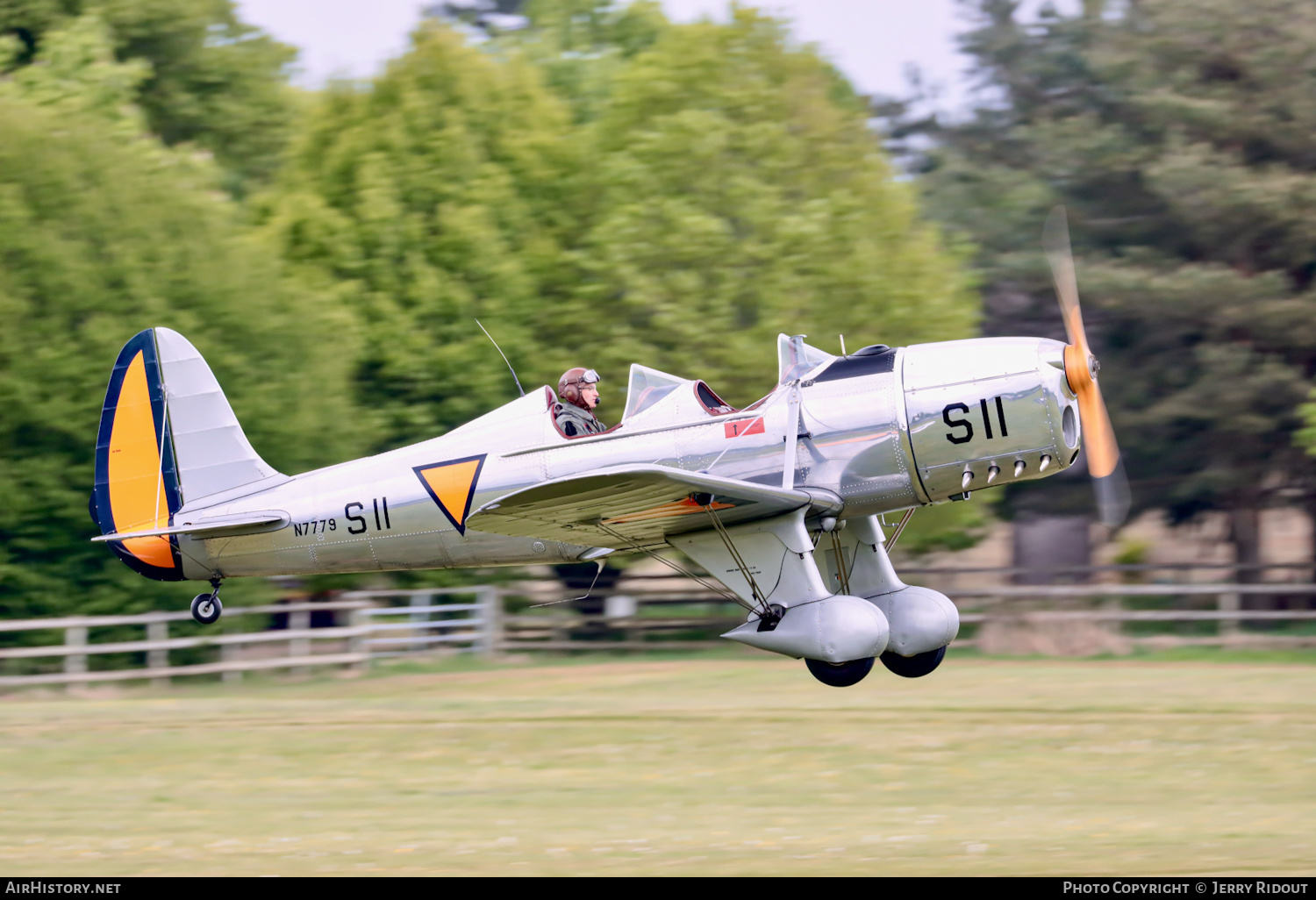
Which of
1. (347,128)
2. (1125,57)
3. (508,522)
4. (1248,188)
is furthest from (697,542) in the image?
(1125,57)

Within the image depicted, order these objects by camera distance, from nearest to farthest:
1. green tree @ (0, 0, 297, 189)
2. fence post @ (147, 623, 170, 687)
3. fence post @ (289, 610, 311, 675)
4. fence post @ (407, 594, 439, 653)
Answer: fence post @ (147, 623, 170, 687), fence post @ (289, 610, 311, 675), fence post @ (407, 594, 439, 653), green tree @ (0, 0, 297, 189)

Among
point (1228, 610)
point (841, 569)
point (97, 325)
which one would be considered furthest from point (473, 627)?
point (841, 569)

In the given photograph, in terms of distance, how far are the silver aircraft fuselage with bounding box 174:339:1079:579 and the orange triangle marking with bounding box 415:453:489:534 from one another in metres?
0.01

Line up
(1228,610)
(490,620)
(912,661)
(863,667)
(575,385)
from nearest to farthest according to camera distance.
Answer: (863,667) → (912,661) → (575,385) → (490,620) → (1228,610)

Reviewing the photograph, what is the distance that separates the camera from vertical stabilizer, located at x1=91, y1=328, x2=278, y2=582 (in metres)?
12.7

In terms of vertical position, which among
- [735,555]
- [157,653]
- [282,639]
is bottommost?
[282,639]

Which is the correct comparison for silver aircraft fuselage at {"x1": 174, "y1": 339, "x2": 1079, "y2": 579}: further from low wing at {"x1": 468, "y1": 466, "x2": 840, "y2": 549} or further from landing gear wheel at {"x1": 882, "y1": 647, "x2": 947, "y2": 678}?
landing gear wheel at {"x1": 882, "y1": 647, "x2": 947, "y2": 678}

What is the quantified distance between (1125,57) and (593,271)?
1453 centimetres

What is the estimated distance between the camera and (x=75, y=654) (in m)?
21.3

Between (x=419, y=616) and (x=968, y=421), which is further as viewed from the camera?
(x=419, y=616)

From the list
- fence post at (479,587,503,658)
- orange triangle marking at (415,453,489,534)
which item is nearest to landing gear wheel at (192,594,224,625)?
orange triangle marking at (415,453,489,534)

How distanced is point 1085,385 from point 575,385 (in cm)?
377

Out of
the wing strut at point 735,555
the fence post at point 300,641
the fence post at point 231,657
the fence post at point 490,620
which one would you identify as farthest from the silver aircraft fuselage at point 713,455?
the fence post at point 490,620

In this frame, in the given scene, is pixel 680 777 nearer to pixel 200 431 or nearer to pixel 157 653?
pixel 200 431
